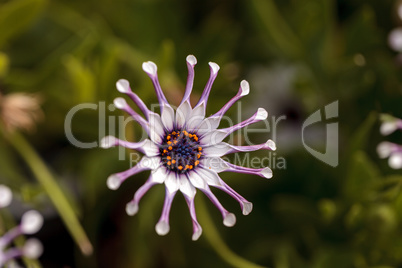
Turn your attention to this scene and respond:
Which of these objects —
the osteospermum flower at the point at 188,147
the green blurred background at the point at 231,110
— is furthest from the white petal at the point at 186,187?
the green blurred background at the point at 231,110

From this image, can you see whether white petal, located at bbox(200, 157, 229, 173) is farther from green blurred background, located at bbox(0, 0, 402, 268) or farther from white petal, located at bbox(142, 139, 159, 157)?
green blurred background, located at bbox(0, 0, 402, 268)

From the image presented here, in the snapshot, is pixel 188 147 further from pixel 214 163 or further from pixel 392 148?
pixel 392 148

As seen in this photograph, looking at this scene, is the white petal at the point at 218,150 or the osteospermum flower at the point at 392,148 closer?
the white petal at the point at 218,150

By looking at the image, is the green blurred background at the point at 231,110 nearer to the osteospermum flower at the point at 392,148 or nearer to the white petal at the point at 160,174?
the osteospermum flower at the point at 392,148

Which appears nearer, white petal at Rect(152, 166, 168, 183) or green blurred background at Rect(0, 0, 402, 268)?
white petal at Rect(152, 166, 168, 183)

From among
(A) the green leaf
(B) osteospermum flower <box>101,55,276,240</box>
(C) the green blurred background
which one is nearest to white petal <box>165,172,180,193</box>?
(B) osteospermum flower <box>101,55,276,240</box>

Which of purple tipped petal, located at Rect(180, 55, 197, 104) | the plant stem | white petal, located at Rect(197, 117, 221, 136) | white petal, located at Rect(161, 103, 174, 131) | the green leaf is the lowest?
the plant stem

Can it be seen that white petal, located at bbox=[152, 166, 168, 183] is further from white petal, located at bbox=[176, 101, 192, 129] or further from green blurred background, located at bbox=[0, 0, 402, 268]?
green blurred background, located at bbox=[0, 0, 402, 268]

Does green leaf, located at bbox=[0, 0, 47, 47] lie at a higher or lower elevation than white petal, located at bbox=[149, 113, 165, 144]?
higher
